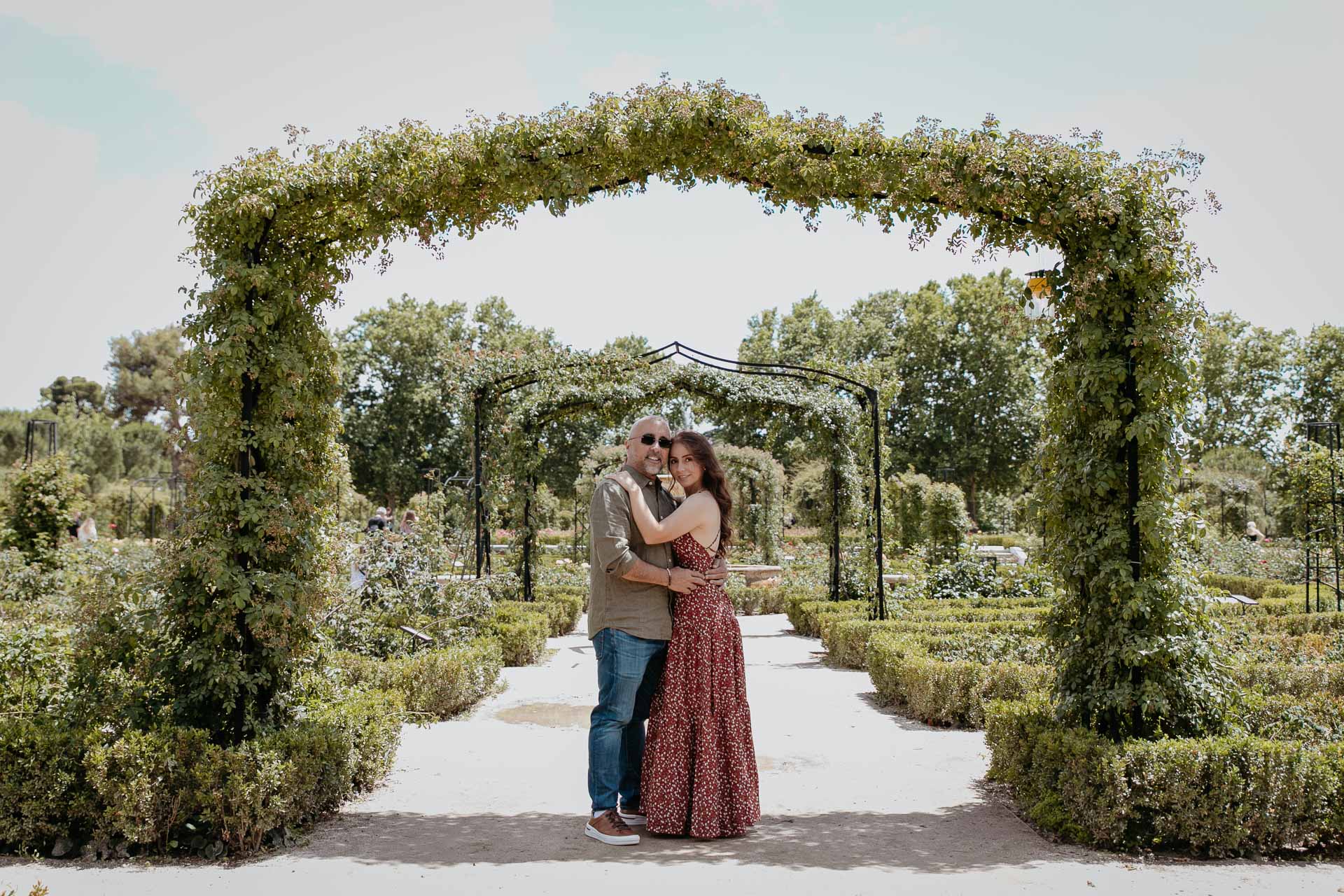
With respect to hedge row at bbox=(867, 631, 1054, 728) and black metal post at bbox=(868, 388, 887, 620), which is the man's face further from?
black metal post at bbox=(868, 388, 887, 620)

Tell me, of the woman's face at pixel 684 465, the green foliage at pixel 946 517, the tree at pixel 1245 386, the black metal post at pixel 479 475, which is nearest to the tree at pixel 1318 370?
the tree at pixel 1245 386

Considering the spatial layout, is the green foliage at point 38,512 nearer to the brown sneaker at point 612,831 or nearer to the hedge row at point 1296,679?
the brown sneaker at point 612,831

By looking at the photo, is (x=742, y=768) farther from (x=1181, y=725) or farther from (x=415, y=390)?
(x=415, y=390)

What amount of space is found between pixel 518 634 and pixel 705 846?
565 cm

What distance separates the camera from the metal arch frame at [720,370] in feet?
36.1

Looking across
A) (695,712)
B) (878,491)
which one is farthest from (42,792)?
(878,491)

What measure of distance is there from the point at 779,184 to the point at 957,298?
32.5 m

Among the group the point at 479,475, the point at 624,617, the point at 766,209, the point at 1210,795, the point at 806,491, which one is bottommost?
the point at 1210,795

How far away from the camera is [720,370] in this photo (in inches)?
486

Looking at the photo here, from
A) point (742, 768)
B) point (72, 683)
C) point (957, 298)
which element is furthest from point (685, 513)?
point (957, 298)

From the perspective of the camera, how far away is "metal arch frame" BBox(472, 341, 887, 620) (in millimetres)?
11008

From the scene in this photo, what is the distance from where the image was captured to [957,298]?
1393 inches

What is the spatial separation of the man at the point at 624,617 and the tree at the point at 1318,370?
40.8 m

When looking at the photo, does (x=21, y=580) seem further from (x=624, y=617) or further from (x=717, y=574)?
(x=717, y=574)
